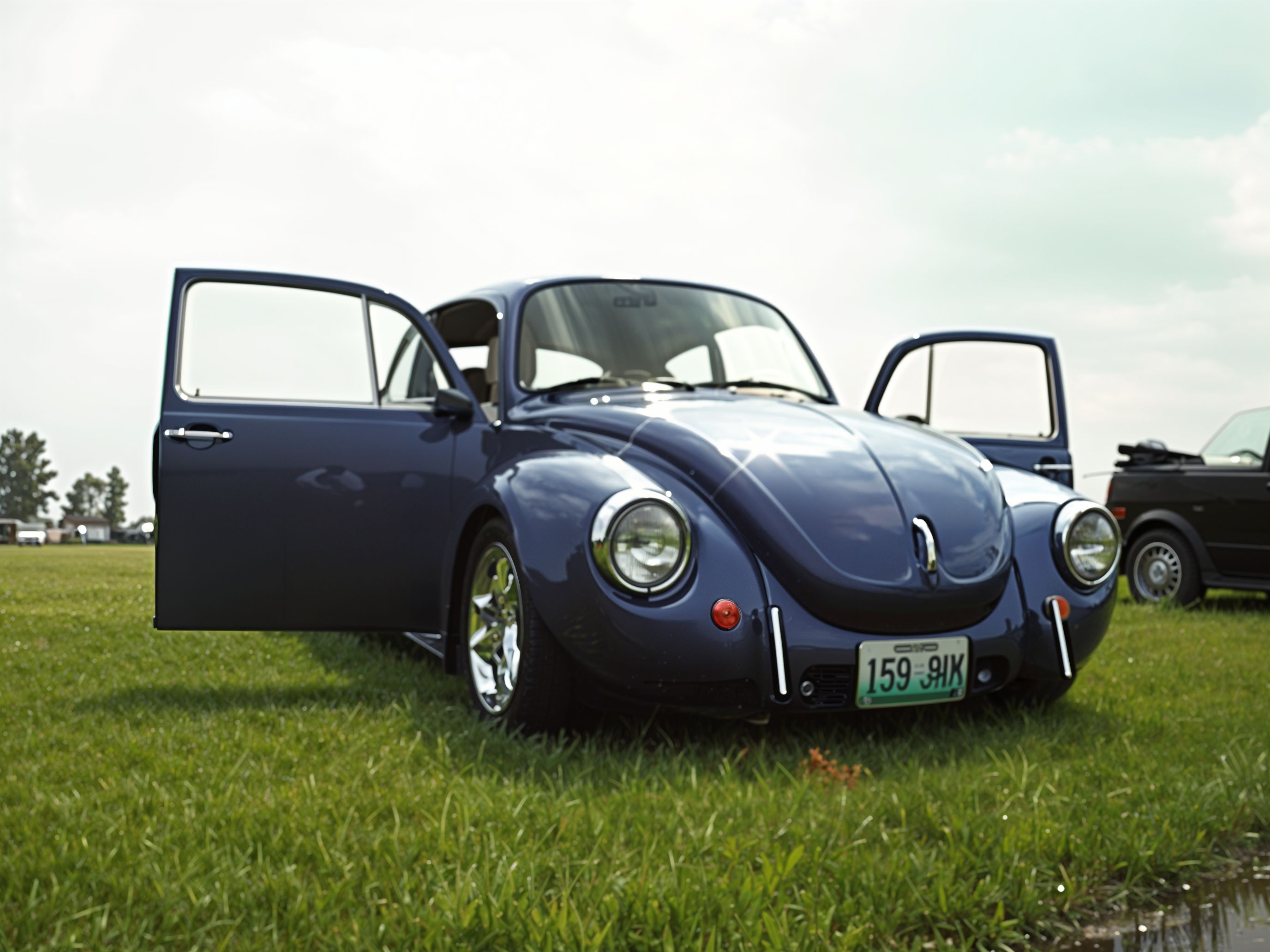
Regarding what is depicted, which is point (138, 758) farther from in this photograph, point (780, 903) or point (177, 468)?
point (780, 903)

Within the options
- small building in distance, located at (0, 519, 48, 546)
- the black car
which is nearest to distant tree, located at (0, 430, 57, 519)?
small building in distance, located at (0, 519, 48, 546)

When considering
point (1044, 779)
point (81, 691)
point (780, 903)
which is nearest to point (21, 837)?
point (780, 903)

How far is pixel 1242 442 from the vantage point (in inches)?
371

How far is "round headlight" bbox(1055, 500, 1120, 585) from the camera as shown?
13.9 feet

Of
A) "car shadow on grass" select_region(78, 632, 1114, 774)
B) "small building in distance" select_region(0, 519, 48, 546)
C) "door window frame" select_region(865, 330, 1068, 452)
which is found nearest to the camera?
"car shadow on grass" select_region(78, 632, 1114, 774)

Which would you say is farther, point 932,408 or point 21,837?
point 932,408

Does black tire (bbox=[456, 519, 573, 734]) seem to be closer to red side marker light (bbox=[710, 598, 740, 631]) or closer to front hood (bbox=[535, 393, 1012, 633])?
red side marker light (bbox=[710, 598, 740, 631])

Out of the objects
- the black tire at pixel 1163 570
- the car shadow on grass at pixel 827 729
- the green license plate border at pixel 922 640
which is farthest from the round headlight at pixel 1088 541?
the black tire at pixel 1163 570

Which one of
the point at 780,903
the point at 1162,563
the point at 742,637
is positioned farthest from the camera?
the point at 1162,563

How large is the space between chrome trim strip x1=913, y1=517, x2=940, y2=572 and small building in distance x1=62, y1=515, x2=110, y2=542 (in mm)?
124153

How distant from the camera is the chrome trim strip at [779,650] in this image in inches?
136

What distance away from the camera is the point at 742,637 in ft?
11.5

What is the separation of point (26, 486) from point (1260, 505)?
117766 mm

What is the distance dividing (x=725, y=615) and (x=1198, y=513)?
289 inches
